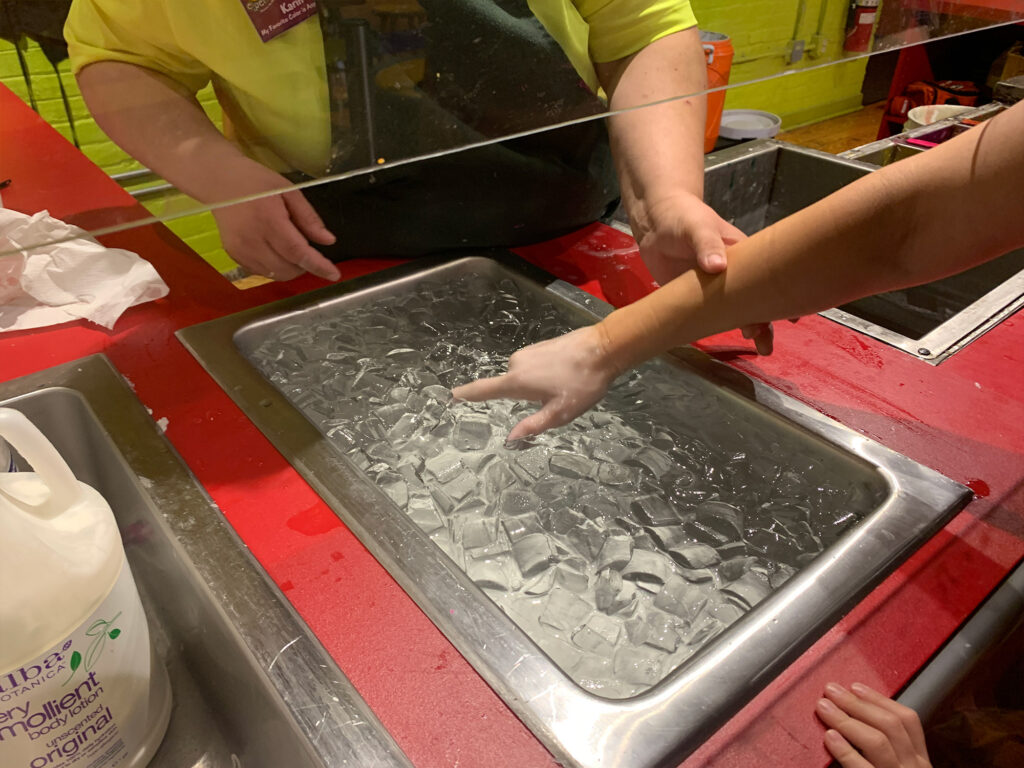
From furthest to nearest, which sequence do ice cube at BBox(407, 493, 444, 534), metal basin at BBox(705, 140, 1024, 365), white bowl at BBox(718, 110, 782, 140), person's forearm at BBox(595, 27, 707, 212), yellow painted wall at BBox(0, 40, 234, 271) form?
1. white bowl at BBox(718, 110, 782, 140)
2. metal basin at BBox(705, 140, 1024, 365)
3. person's forearm at BBox(595, 27, 707, 212)
4. ice cube at BBox(407, 493, 444, 534)
5. yellow painted wall at BBox(0, 40, 234, 271)

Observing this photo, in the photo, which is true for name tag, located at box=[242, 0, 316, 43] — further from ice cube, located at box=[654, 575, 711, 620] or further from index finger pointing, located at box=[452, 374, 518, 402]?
ice cube, located at box=[654, 575, 711, 620]

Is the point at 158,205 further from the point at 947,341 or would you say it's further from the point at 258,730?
the point at 947,341

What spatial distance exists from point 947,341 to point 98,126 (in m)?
1.03

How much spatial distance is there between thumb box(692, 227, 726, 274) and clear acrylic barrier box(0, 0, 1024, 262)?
0.53 feet

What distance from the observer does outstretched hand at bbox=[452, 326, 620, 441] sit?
793mm

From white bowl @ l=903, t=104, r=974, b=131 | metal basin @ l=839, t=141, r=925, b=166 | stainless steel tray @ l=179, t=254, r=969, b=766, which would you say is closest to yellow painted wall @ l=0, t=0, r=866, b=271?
stainless steel tray @ l=179, t=254, r=969, b=766

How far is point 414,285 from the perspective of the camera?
1159mm

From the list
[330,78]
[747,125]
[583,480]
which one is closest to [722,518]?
[583,480]

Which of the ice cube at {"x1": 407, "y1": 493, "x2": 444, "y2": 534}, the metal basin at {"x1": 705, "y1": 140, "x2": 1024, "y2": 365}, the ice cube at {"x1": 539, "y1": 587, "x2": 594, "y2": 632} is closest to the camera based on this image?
the ice cube at {"x1": 539, "y1": 587, "x2": 594, "y2": 632}

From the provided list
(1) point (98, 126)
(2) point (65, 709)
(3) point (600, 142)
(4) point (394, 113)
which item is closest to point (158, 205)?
(1) point (98, 126)

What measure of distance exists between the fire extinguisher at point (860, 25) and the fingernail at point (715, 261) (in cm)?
25

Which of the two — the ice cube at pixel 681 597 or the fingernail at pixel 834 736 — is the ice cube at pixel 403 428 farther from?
the fingernail at pixel 834 736

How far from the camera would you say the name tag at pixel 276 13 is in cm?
50

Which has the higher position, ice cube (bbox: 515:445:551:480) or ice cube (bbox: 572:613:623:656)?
ice cube (bbox: 515:445:551:480)
